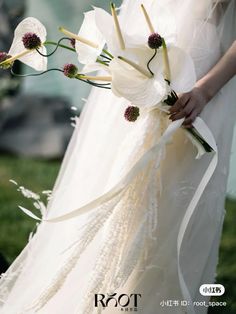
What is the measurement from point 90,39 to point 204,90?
32cm

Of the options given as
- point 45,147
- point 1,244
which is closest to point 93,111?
point 1,244

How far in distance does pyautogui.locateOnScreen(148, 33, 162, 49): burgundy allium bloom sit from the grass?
140 centimetres

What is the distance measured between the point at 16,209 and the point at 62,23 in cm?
314

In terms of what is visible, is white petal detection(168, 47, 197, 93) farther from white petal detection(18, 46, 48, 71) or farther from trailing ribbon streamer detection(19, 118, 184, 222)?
white petal detection(18, 46, 48, 71)

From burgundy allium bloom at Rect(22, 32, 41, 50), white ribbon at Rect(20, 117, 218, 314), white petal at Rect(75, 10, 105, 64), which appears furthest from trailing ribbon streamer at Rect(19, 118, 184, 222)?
burgundy allium bloom at Rect(22, 32, 41, 50)

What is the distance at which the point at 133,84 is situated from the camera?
1.64 m

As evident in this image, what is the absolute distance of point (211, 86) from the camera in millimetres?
1776

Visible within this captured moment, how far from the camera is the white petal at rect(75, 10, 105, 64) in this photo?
65.2 inches

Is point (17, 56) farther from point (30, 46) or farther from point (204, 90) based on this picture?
point (204, 90)

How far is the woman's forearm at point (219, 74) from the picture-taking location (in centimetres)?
177

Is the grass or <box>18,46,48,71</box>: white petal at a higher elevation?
the grass

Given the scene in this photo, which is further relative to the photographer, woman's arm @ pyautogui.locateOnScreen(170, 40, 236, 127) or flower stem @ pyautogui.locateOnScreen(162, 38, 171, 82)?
woman's arm @ pyautogui.locateOnScreen(170, 40, 236, 127)

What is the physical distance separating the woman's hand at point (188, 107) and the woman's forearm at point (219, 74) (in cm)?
4

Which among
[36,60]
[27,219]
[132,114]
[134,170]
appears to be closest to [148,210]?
[134,170]
